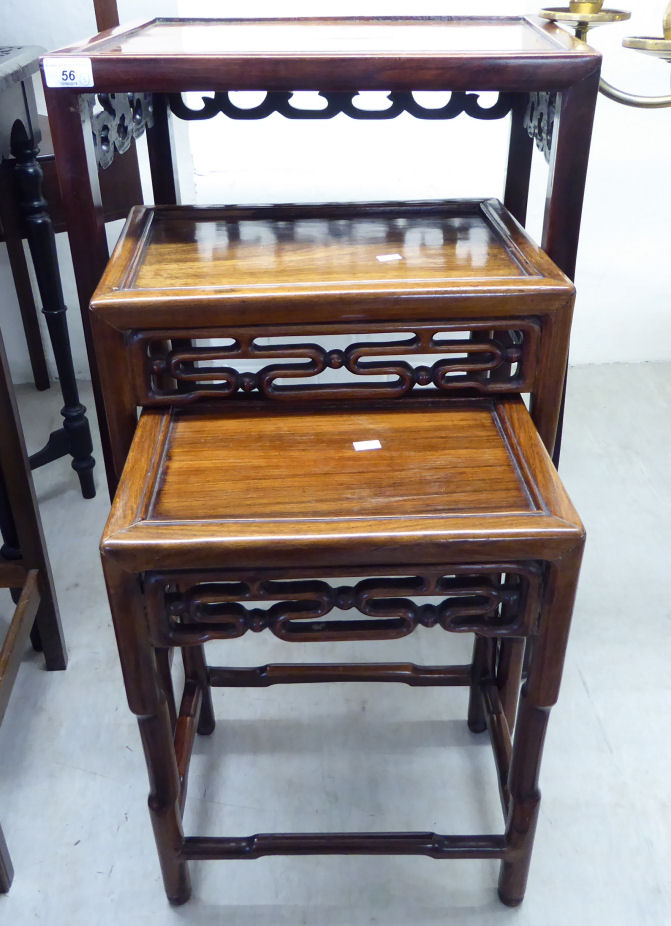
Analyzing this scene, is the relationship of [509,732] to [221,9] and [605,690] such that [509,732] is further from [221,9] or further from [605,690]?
[221,9]

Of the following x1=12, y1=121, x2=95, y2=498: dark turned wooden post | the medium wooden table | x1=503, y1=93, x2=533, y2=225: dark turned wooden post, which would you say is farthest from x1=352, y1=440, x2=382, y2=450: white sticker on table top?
x1=12, y1=121, x2=95, y2=498: dark turned wooden post

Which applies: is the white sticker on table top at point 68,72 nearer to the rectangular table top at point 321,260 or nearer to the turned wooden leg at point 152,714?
the rectangular table top at point 321,260

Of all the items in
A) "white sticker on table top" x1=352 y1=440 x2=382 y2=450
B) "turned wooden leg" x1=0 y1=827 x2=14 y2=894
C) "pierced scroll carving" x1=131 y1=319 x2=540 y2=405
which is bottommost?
"turned wooden leg" x1=0 y1=827 x2=14 y2=894

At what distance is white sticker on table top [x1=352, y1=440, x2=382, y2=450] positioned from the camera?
2.92ft

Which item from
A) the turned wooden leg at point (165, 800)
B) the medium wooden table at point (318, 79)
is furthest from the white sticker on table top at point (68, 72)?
the turned wooden leg at point (165, 800)

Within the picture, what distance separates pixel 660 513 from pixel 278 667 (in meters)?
0.91

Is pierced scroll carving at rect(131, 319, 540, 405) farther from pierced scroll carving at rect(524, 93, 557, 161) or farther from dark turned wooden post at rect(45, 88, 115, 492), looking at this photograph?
pierced scroll carving at rect(524, 93, 557, 161)

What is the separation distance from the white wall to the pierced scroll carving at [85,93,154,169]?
27.9 inches

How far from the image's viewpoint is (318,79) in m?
0.95

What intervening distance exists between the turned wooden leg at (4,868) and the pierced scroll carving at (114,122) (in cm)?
83

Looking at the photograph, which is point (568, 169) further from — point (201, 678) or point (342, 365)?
point (201, 678)

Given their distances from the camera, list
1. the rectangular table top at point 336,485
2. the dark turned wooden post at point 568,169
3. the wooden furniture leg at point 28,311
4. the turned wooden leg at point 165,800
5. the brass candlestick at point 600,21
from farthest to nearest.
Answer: the wooden furniture leg at point 28,311 → the brass candlestick at point 600,21 → the dark turned wooden post at point 568,169 → the turned wooden leg at point 165,800 → the rectangular table top at point 336,485

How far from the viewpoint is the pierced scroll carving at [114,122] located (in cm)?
106

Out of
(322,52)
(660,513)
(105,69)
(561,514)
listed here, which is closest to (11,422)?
(105,69)
